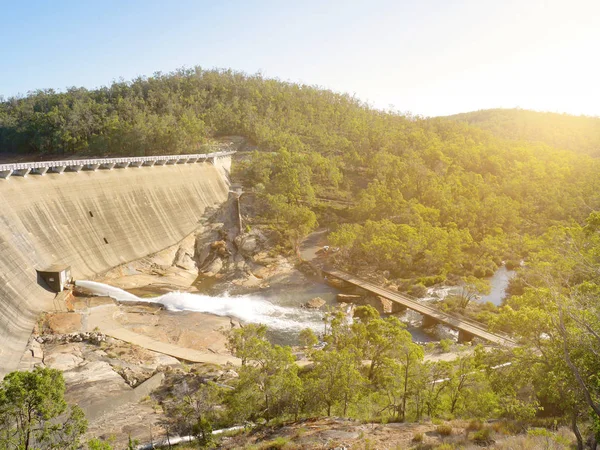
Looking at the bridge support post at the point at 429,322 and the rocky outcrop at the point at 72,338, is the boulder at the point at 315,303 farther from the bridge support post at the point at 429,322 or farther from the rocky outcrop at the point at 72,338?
the rocky outcrop at the point at 72,338

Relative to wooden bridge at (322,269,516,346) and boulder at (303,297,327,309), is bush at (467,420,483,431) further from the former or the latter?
boulder at (303,297,327,309)

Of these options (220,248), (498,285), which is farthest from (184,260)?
(498,285)

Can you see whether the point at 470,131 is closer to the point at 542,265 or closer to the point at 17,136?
the point at 542,265

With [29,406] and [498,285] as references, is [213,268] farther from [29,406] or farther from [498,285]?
[29,406]

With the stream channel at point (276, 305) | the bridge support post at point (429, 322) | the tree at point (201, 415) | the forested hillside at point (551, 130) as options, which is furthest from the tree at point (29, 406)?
the forested hillside at point (551, 130)

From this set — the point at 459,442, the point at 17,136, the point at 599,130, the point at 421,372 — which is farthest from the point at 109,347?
the point at 599,130
